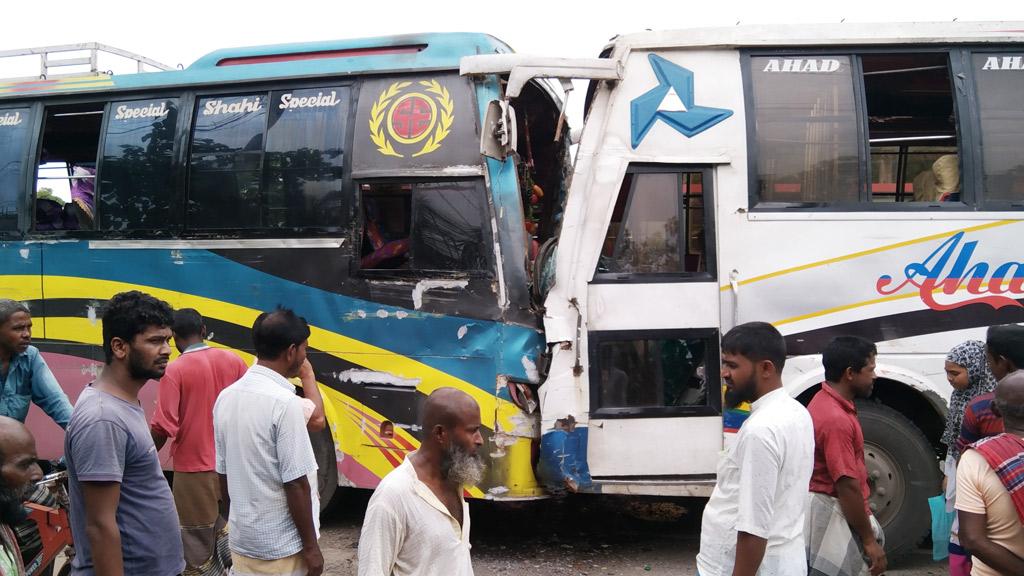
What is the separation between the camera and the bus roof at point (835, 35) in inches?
223

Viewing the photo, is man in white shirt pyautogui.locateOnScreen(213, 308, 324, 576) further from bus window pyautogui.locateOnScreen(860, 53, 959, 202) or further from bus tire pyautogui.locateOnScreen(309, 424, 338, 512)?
bus window pyautogui.locateOnScreen(860, 53, 959, 202)

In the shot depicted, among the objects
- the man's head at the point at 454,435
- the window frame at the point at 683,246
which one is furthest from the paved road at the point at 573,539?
the man's head at the point at 454,435

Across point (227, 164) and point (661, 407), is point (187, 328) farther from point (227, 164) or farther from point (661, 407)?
point (661, 407)

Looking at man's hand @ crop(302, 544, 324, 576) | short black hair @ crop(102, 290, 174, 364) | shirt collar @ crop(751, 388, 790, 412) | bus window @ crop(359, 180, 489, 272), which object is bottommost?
man's hand @ crop(302, 544, 324, 576)

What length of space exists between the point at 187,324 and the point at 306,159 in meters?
1.83

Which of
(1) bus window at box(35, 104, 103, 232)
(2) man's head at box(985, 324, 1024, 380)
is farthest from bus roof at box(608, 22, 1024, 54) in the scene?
(1) bus window at box(35, 104, 103, 232)

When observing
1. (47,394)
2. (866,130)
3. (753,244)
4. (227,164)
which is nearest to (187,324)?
(47,394)

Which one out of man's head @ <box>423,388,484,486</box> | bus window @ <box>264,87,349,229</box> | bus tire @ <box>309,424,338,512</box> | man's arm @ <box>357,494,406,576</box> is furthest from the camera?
bus tire @ <box>309,424,338,512</box>

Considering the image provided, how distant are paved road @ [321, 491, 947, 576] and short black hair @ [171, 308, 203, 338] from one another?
78.1 inches

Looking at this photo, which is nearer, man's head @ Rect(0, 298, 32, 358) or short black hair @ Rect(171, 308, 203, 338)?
man's head @ Rect(0, 298, 32, 358)

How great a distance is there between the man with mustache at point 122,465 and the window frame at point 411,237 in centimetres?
279

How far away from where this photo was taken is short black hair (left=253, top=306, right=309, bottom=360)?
349 centimetres

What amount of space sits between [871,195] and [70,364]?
637cm

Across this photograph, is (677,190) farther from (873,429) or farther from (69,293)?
(69,293)
